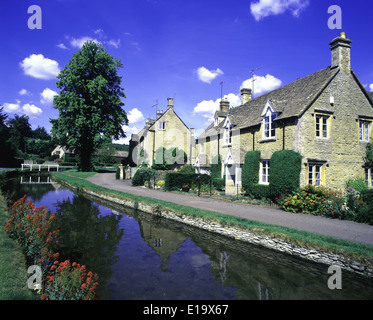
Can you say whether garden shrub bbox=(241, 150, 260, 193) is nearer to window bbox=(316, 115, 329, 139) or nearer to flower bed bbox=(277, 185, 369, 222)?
flower bed bbox=(277, 185, 369, 222)

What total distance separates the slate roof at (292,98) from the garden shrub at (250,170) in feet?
8.98

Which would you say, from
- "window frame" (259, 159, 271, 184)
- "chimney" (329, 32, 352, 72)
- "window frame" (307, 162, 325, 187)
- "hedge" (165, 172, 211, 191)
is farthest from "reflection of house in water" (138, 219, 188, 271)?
"chimney" (329, 32, 352, 72)

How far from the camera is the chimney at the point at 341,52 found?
1764cm

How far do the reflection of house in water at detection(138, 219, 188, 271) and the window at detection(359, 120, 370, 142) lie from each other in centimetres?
1658

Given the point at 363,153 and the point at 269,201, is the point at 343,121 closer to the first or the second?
the point at 363,153

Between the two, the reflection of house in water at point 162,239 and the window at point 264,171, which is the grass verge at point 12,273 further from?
the window at point 264,171

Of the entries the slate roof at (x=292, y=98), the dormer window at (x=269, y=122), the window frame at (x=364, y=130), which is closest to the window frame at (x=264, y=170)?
the dormer window at (x=269, y=122)

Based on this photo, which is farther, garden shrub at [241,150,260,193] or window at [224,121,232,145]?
window at [224,121,232,145]

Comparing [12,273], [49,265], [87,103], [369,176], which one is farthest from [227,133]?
[87,103]

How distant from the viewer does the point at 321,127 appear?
57.4ft

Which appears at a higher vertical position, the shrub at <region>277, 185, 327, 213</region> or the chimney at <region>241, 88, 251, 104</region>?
the chimney at <region>241, 88, 251, 104</region>

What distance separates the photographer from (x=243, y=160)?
2136cm

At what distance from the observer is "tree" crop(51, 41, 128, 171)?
3756 centimetres

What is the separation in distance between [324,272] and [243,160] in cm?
1421
